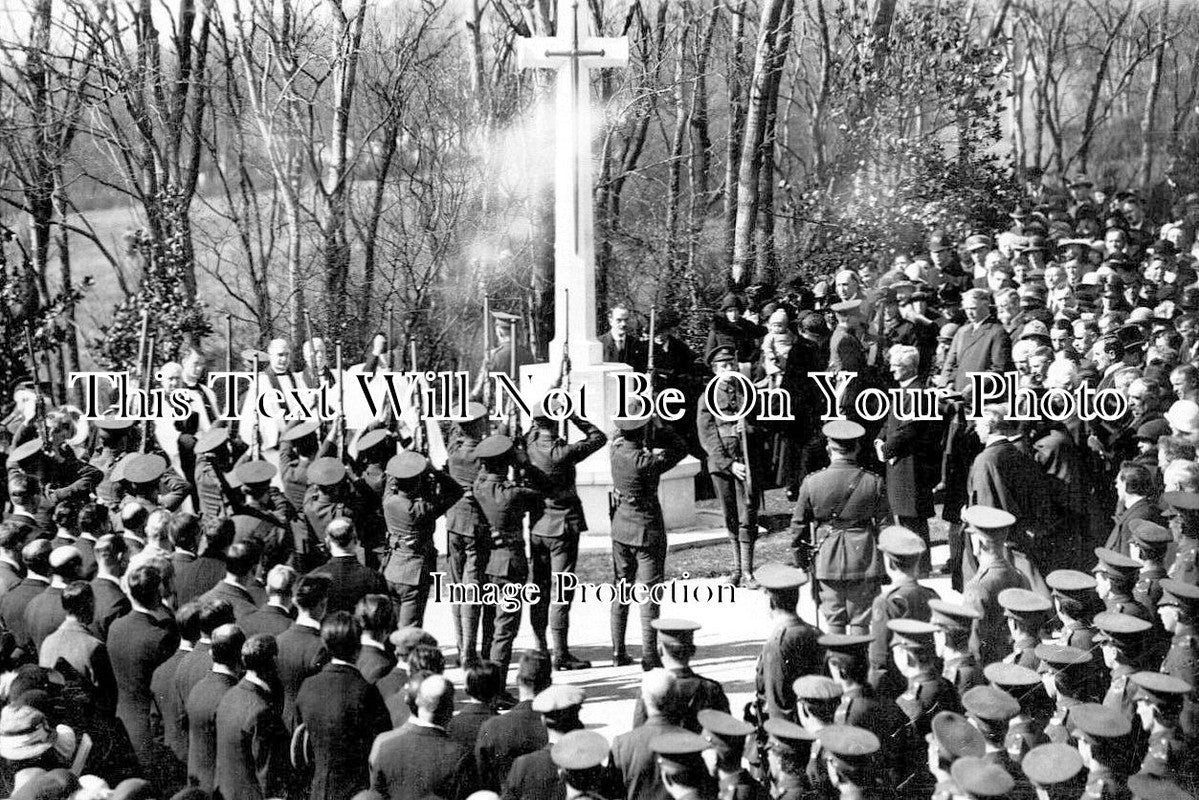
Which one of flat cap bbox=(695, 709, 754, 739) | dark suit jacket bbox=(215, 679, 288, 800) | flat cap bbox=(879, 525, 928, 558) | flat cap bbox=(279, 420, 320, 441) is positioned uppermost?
flat cap bbox=(279, 420, 320, 441)

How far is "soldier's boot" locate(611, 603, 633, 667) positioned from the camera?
25.2 feet

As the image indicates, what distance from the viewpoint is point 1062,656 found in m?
4.95

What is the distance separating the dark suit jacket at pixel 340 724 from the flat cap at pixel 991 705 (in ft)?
7.23

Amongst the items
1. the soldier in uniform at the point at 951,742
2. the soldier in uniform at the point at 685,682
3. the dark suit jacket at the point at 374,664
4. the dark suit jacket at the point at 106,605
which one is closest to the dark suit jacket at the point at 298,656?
the dark suit jacket at the point at 374,664

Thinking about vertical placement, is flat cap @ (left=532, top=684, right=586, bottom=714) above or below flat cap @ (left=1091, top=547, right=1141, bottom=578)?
below

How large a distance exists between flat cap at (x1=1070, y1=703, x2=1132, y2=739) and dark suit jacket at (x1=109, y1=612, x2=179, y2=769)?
3734 mm

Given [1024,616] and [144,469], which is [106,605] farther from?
[1024,616]

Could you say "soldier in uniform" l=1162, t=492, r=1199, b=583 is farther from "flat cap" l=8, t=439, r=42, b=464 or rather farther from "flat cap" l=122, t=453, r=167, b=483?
"flat cap" l=8, t=439, r=42, b=464

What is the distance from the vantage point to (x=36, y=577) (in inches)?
250

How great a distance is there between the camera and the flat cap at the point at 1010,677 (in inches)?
185

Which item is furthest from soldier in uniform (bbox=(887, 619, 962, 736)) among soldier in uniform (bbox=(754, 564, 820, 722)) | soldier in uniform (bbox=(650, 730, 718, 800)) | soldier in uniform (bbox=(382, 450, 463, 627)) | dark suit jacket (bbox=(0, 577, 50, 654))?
dark suit jacket (bbox=(0, 577, 50, 654))

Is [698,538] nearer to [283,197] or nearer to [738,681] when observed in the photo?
[738,681]

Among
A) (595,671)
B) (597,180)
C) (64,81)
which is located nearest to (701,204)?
(597,180)

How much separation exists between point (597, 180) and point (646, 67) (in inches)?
61.0
